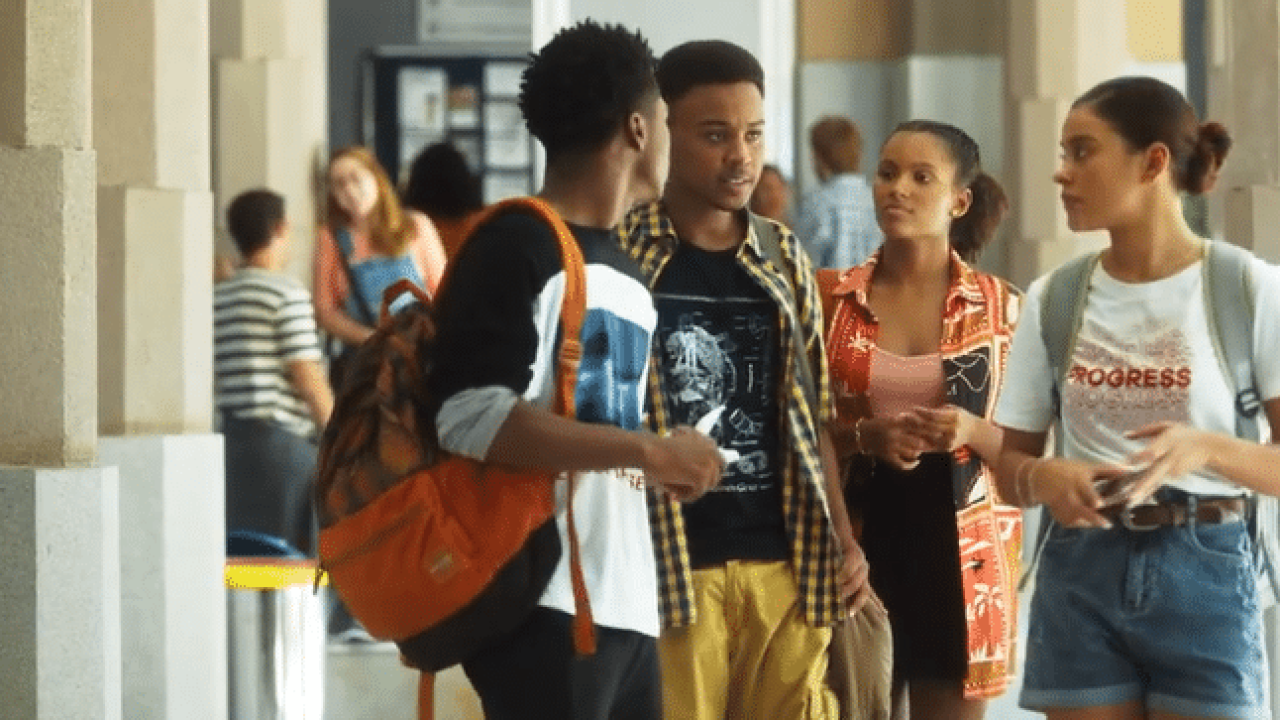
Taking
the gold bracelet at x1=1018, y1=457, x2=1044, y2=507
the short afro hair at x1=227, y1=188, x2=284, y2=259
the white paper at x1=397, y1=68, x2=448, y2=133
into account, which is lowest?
the gold bracelet at x1=1018, y1=457, x2=1044, y2=507

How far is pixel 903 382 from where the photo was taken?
6203 mm

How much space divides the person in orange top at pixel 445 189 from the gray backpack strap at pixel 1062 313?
6.79m

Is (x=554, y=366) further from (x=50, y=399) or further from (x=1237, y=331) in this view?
(x=50, y=399)

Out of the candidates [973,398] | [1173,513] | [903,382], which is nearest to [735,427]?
[903,382]

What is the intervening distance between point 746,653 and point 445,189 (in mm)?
6639

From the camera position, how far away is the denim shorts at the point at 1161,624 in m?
5.09

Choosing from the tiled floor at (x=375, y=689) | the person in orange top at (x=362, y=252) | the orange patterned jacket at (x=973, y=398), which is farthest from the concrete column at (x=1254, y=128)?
the person in orange top at (x=362, y=252)

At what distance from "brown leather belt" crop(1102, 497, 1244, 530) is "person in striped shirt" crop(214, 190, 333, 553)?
562 centimetres

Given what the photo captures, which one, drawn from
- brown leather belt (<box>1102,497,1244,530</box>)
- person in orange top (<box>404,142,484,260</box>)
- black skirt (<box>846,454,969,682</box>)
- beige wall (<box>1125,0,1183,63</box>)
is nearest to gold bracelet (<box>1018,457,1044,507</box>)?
brown leather belt (<box>1102,497,1244,530</box>)

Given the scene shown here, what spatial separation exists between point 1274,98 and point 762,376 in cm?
393

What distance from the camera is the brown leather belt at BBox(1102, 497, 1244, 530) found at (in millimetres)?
5117

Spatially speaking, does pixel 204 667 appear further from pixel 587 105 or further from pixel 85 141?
pixel 587 105

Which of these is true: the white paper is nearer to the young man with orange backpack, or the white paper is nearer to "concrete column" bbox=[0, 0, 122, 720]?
"concrete column" bbox=[0, 0, 122, 720]

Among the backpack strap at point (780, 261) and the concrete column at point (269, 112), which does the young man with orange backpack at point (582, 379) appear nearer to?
the backpack strap at point (780, 261)
